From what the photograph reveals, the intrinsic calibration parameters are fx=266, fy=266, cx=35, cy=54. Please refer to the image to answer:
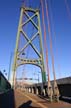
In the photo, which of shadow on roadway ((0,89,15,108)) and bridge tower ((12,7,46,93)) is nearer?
shadow on roadway ((0,89,15,108))

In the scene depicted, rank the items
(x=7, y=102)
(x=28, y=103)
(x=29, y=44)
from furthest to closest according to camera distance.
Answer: (x=29, y=44) → (x=7, y=102) → (x=28, y=103)

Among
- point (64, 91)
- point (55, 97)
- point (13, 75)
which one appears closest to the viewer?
A: point (55, 97)

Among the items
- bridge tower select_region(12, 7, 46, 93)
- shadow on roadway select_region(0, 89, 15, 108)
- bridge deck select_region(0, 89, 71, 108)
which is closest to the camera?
bridge deck select_region(0, 89, 71, 108)

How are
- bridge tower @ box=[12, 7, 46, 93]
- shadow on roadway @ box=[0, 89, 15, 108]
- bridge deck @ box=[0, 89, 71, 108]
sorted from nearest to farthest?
bridge deck @ box=[0, 89, 71, 108] → shadow on roadway @ box=[0, 89, 15, 108] → bridge tower @ box=[12, 7, 46, 93]

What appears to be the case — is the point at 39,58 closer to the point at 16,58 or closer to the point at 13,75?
the point at 16,58

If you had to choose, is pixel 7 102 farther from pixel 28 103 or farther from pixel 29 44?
pixel 29 44

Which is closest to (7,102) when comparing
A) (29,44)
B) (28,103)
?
(28,103)

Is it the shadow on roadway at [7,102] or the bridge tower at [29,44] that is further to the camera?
the bridge tower at [29,44]

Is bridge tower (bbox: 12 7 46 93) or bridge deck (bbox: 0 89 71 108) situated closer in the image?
bridge deck (bbox: 0 89 71 108)

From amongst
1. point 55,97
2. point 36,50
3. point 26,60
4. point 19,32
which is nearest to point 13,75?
point 26,60

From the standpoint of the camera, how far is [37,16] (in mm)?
58688

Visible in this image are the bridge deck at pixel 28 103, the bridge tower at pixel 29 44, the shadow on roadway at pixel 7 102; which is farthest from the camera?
the bridge tower at pixel 29 44

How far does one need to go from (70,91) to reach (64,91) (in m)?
1.80

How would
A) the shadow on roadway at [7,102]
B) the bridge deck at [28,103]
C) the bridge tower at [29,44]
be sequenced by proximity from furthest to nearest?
the bridge tower at [29,44], the shadow on roadway at [7,102], the bridge deck at [28,103]
